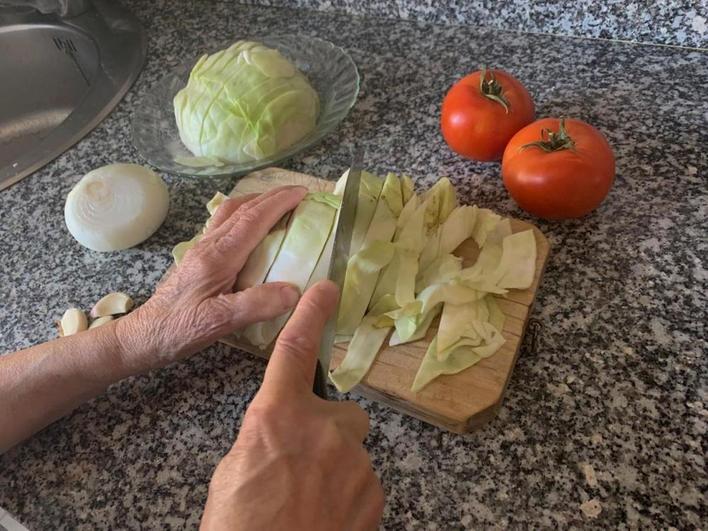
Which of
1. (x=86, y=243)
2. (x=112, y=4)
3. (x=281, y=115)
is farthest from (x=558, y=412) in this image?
(x=112, y=4)

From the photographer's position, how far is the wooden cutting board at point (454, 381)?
0.77 m

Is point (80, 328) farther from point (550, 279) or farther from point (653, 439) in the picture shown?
point (653, 439)

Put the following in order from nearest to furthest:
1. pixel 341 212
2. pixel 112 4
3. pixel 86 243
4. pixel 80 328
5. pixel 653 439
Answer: pixel 653 439 → pixel 341 212 → pixel 80 328 → pixel 86 243 → pixel 112 4

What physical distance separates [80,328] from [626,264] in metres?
0.91

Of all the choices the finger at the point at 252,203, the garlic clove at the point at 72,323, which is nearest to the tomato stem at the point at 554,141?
the finger at the point at 252,203

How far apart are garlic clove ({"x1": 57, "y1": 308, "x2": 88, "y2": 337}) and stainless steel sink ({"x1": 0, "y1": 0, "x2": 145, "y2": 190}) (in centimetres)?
66

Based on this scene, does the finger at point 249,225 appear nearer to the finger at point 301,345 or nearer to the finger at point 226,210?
the finger at point 226,210

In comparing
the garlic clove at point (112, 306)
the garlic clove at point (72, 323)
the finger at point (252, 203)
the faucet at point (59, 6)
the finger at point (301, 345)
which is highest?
the faucet at point (59, 6)

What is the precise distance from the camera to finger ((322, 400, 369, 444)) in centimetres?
67

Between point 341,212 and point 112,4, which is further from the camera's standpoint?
point 112,4

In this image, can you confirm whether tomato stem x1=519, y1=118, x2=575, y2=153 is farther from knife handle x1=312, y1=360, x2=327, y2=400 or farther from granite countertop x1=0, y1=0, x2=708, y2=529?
knife handle x1=312, y1=360, x2=327, y2=400

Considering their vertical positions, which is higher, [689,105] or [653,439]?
[689,105]

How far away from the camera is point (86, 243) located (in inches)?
44.5

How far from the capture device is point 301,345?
0.66m
